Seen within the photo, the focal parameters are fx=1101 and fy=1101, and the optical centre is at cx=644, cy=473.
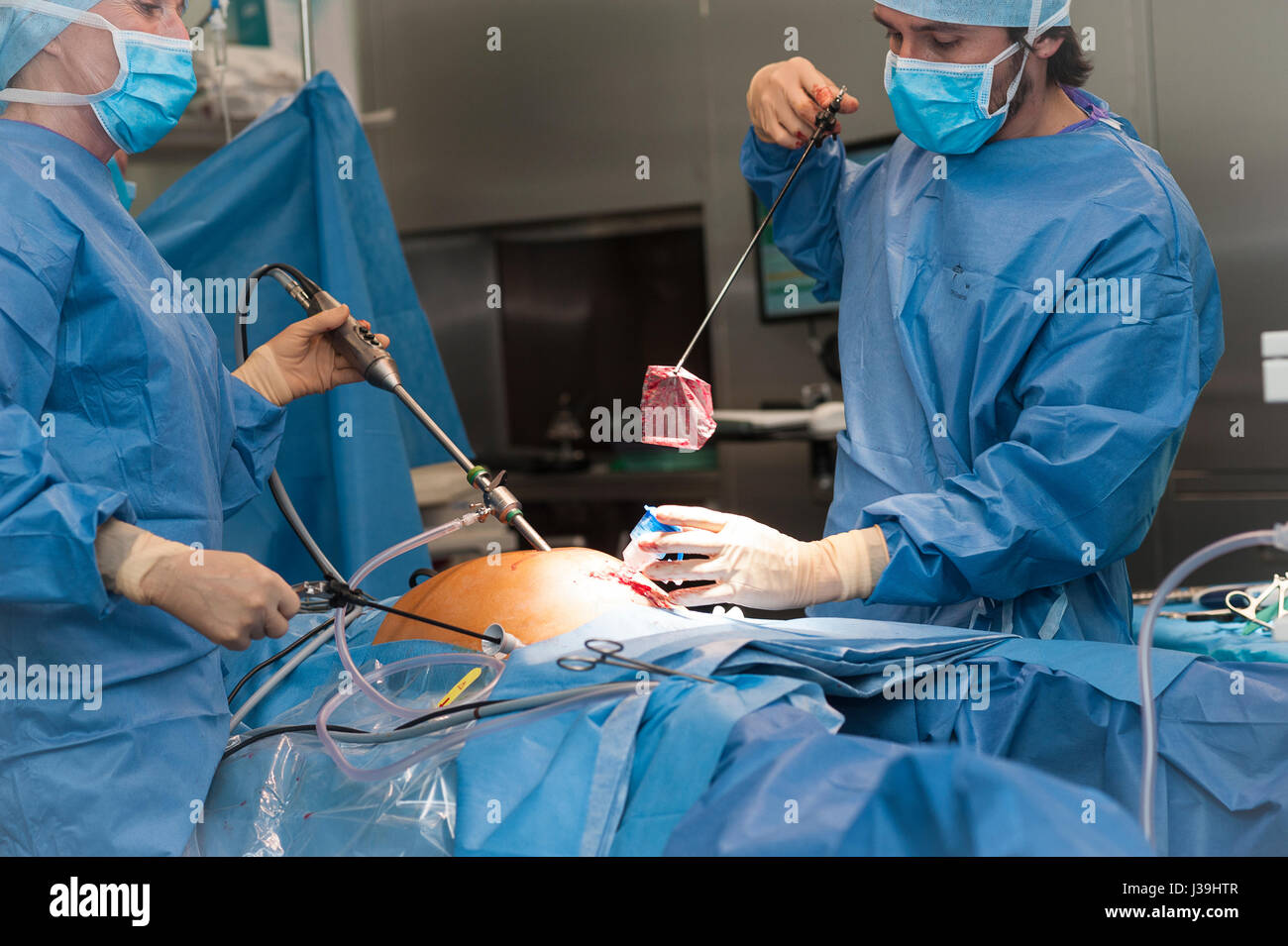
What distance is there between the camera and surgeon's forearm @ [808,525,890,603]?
1549mm

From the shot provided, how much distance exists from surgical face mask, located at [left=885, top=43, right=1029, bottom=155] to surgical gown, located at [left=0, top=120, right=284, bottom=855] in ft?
3.70

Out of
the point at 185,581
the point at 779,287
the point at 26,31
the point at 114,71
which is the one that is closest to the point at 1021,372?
the point at 185,581

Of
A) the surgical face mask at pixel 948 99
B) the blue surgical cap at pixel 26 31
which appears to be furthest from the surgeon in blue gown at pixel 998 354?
the blue surgical cap at pixel 26 31

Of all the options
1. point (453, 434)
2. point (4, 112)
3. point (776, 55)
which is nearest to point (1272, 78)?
point (776, 55)

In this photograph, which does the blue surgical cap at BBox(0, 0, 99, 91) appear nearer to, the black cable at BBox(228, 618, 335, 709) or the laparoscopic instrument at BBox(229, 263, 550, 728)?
the laparoscopic instrument at BBox(229, 263, 550, 728)

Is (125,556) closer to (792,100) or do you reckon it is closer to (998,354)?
(998,354)

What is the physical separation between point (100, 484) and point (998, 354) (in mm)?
1237

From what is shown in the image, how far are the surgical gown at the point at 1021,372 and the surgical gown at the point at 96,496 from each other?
3.05 feet

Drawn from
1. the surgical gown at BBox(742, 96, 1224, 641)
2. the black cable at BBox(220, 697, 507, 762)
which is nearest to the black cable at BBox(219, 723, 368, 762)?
the black cable at BBox(220, 697, 507, 762)

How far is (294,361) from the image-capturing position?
1903 millimetres

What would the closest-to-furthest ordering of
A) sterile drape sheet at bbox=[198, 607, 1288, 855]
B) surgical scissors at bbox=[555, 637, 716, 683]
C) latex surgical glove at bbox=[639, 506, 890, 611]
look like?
1. sterile drape sheet at bbox=[198, 607, 1288, 855]
2. surgical scissors at bbox=[555, 637, 716, 683]
3. latex surgical glove at bbox=[639, 506, 890, 611]

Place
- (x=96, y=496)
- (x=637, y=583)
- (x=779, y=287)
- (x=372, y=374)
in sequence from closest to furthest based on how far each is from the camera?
(x=96, y=496) < (x=637, y=583) < (x=372, y=374) < (x=779, y=287)

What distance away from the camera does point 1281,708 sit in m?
1.29
